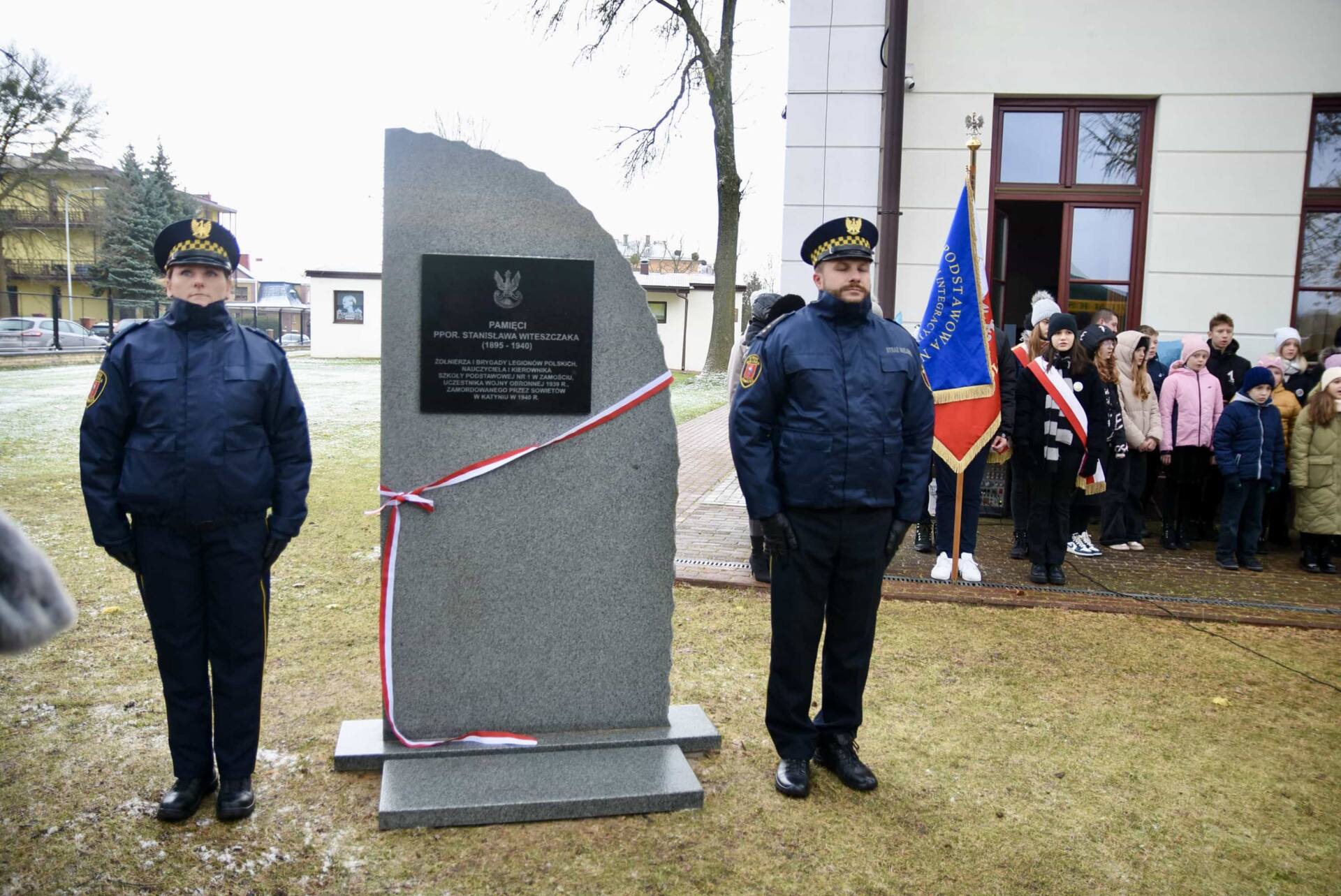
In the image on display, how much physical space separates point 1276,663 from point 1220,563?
8.53 feet

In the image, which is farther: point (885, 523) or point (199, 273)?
point (885, 523)

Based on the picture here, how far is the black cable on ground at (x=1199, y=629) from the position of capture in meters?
5.37

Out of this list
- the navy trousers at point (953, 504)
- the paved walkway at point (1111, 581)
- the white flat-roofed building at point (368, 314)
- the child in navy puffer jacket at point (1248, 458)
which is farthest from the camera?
the white flat-roofed building at point (368, 314)

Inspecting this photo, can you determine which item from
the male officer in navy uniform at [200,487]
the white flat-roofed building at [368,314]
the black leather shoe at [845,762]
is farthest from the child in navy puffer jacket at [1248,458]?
the white flat-roofed building at [368,314]

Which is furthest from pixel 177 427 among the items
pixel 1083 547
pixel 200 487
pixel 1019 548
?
pixel 1083 547

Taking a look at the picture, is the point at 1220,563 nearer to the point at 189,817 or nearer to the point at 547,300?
the point at 547,300

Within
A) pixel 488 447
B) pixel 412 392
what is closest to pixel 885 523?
pixel 488 447

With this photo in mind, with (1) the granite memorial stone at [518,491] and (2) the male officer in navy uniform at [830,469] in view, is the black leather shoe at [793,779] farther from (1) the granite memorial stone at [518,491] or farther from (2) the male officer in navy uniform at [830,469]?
(1) the granite memorial stone at [518,491]

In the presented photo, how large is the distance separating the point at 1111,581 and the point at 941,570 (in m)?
1.33

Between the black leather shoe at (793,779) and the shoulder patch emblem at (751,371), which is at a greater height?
the shoulder patch emblem at (751,371)

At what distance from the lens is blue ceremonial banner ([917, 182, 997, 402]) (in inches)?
284

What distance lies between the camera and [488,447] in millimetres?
4031

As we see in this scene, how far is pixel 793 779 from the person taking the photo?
156 inches

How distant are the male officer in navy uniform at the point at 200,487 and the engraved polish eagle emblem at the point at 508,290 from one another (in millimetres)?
871
